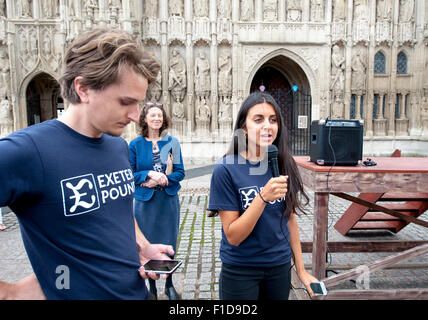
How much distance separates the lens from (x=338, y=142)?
272 cm

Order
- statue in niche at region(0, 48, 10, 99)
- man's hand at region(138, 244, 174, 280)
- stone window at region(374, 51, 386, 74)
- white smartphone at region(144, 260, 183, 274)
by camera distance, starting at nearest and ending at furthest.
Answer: white smartphone at region(144, 260, 183, 274), man's hand at region(138, 244, 174, 280), statue in niche at region(0, 48, 10, 99), stone window at region(374, 51, 386, 74)

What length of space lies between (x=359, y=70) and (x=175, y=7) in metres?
8.41

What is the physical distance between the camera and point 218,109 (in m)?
12.8

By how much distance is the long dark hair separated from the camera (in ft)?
6.12

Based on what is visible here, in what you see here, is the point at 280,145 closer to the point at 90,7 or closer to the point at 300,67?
the point at 90,7

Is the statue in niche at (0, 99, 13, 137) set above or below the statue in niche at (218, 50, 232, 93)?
below

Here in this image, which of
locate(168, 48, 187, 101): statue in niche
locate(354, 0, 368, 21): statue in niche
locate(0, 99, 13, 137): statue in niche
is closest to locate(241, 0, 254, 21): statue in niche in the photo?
locate(168, 48, 187, 101): statue in niche

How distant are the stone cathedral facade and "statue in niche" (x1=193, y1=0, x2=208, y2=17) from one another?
39 mm

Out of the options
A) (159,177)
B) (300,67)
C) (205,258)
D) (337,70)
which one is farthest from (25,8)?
(337,70)

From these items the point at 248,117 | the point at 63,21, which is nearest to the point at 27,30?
the point at 63,21

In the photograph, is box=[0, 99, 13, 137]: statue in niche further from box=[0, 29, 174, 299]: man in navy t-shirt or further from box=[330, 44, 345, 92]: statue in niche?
box=[330, 44, 345, 92]: statue in niche

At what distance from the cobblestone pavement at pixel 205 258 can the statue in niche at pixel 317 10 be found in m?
9.85

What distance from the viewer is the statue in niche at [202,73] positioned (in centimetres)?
1235

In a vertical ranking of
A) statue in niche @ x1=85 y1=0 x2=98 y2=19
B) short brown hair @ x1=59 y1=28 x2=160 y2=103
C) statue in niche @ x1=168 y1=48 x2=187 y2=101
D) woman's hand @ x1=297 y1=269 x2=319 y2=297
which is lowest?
woman's hand @ x1=297 y1=269 x2=319 y2=297
